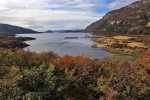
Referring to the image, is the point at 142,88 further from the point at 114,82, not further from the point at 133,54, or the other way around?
the point at 133,54

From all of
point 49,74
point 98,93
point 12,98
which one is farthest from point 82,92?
point 12,98

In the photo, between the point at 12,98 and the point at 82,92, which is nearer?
the point at 12,98

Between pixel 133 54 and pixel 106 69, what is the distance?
379 feet

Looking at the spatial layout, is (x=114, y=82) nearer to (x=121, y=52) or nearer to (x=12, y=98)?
(x=12, y=98)

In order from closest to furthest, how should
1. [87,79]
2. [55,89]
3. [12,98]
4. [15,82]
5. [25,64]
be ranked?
[12,98] < [15,82] < [55,89] < [87,79] < [25,64]

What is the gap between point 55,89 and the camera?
184 ft

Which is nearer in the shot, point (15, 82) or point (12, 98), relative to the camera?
point (12, 98)

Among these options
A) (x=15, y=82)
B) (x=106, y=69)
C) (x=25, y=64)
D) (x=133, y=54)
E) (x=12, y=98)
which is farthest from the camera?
(x=133, y=54)

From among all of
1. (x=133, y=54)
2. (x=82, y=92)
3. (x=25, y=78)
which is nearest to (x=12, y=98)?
(x=25, y=78)

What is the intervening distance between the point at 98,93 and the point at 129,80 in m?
6.99

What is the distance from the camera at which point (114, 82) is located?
195 feet

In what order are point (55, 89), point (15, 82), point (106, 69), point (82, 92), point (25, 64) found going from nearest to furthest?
point (15, 82) → point (55, 89) → point (82, 92) → point (106, 69) → point (25, 64)

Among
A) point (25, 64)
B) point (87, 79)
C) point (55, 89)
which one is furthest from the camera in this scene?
point (25, 64)

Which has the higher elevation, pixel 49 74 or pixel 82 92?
pixel 49 74
